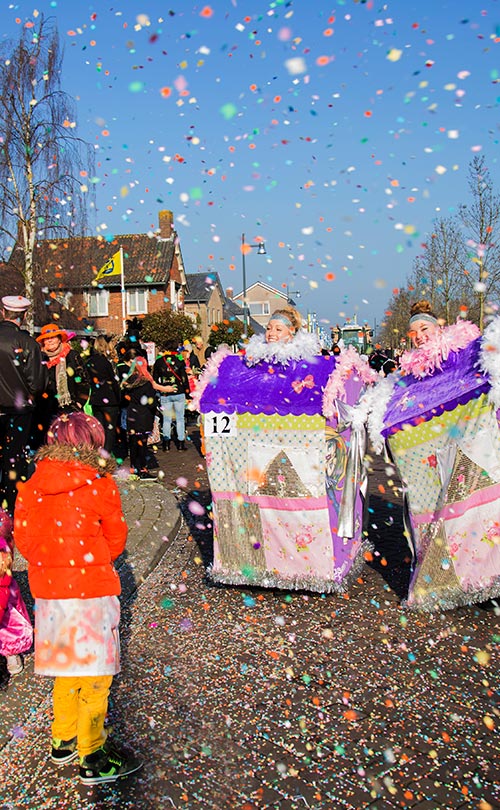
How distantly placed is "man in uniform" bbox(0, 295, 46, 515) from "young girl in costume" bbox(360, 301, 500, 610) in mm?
3172

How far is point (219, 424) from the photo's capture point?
4863mm

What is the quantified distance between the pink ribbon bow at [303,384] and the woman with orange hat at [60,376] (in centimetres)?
299

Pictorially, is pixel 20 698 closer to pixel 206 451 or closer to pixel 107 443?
pixel 206 451

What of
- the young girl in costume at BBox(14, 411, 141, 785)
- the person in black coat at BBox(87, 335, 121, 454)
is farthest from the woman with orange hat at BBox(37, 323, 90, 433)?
the young girl in costume at BBox(14, 411, 141, 785)

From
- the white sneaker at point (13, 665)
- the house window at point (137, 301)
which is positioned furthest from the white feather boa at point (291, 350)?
the house window at point (137, 301)

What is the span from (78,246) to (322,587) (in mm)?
22933

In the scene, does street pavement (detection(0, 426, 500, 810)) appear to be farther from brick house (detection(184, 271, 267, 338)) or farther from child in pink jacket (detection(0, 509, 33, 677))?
brick house (detection(184, 271, 267, 338))

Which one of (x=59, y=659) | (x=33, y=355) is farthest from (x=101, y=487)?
(x=33, y=355)

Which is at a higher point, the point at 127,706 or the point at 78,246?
the point at 78,246

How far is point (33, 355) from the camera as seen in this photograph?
233 inches

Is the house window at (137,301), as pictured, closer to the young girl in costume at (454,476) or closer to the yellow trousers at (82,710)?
the young girl in costume at (454,476)

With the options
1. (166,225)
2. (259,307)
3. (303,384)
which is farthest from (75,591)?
(259,307)

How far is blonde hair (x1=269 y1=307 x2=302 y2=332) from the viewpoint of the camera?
508 cm

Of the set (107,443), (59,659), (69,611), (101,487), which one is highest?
(101,487)
